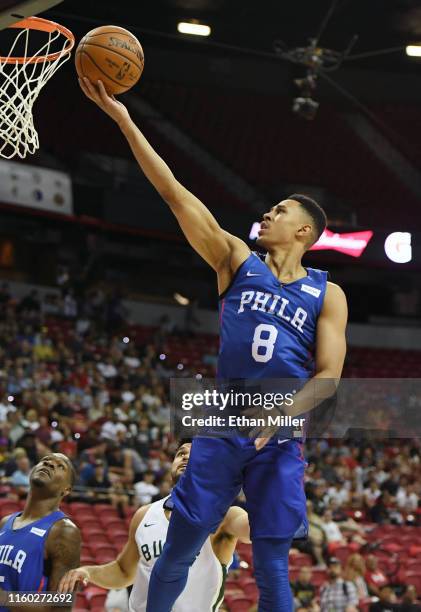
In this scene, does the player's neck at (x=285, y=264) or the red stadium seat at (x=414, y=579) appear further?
the red stadium seat at (x=414, y=579)

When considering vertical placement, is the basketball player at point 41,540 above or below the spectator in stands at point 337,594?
above

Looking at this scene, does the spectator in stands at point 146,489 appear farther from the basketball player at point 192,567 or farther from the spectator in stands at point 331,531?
the basketball player at point 192,567

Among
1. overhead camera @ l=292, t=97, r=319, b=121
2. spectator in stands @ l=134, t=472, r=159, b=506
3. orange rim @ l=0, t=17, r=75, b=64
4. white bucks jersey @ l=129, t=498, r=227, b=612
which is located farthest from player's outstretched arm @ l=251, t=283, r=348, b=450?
overhead camera @ l=292, t=97, r=319, b=121

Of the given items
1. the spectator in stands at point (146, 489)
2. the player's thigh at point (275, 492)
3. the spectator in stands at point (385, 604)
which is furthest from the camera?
the spectator in stands at point (146, 489)

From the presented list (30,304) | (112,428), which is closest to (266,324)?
(112,428)

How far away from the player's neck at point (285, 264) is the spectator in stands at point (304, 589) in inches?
224

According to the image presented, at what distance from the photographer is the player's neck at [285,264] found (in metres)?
3.91

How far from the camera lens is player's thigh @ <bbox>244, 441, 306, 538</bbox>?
11.8 feet

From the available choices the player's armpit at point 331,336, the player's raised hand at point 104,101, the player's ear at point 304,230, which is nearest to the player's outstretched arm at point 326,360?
the player's armpit at point 331,336

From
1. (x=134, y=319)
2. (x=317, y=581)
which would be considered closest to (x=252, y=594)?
(x=317, y=581)

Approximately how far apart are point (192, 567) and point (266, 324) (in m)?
1.70

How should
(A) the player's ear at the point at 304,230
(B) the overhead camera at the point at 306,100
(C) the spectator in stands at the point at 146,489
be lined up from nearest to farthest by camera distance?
(A) the player's ear at the point at 304,230
(C) the spectator in stands at the point at 146,489
(B) the overhead camera at the point at 306,100

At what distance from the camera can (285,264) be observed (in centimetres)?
394

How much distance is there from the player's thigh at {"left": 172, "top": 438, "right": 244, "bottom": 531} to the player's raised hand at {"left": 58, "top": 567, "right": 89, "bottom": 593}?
75 centimetres
